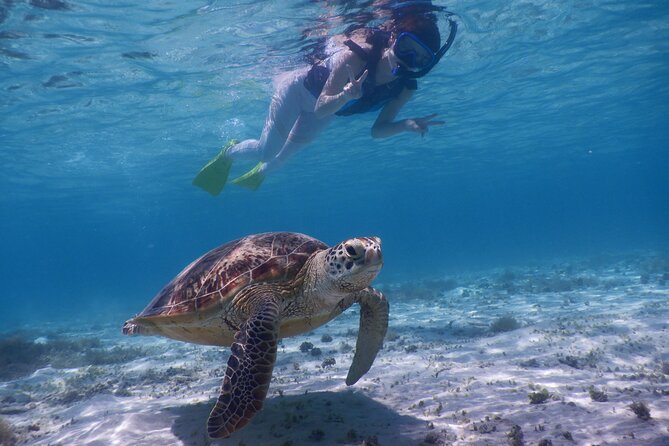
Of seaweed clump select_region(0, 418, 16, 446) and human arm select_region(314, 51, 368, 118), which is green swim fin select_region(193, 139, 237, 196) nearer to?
human arm select_region(314, 51, 368, 118)

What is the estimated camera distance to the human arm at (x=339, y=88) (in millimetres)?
6988

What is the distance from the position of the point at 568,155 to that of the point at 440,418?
53267mm

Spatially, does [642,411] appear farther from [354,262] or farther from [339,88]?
[339,88]

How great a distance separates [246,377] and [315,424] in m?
1.22

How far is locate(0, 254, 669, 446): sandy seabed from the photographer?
12.3 feet

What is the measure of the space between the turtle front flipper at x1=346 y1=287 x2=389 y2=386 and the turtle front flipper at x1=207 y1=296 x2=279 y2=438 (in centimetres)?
181

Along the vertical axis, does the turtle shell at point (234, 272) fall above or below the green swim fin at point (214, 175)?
below

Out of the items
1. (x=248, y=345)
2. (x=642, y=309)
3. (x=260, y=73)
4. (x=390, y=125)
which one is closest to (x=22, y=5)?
(x=260, y=73)

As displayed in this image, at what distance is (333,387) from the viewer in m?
5.66

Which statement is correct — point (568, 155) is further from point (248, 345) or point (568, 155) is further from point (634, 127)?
point (248, 345)

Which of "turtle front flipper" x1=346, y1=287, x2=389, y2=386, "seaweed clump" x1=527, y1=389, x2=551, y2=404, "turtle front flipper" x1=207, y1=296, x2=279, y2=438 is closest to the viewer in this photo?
"turtle front flipper" x1=207, y1=296, x2=279, y2=438

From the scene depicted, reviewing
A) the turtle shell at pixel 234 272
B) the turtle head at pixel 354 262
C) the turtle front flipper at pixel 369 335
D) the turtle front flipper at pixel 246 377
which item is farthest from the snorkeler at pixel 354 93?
the turtle front flipper at pixel 246 377

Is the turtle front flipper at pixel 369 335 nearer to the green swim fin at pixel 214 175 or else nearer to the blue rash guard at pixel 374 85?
the blue rash guard at pixel 374 85

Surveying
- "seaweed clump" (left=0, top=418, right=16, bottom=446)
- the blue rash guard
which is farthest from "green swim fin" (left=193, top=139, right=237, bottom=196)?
"seaweed clump" (left=0, top=418, right=16, bottom=446)
